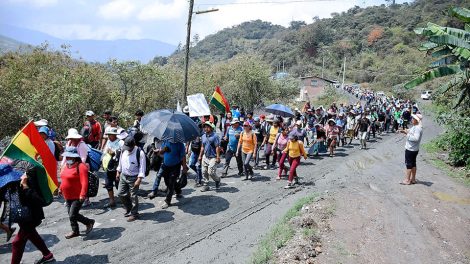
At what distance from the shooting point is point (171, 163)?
832cm

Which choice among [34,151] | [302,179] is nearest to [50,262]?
[34,151]

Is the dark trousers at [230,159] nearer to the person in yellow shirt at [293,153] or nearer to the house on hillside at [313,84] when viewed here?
the person in yellow shirt at [293,153]

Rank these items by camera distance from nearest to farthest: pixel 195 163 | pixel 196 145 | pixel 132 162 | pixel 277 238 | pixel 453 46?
pixel 277 238
pixel 132 162
pixel 196 145
pixel 195 163
pixel 453 46

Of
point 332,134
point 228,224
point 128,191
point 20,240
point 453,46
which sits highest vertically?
point 453,46

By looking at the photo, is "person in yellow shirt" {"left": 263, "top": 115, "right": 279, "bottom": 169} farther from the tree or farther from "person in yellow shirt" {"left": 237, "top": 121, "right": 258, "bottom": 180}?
the tree

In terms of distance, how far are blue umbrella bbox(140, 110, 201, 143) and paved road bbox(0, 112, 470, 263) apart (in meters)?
1.77

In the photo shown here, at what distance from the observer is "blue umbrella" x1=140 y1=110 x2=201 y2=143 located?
7613 mm

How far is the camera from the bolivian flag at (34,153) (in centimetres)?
536

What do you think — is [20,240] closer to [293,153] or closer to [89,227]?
[89,227]

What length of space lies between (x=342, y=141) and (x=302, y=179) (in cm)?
739

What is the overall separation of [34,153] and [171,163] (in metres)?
3.21

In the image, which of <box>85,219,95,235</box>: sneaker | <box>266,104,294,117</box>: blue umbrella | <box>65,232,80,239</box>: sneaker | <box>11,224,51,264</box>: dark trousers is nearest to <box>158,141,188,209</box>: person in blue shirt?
<box>85,219,95,235</box>: sneaker

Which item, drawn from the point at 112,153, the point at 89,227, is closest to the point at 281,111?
the point at 112,153

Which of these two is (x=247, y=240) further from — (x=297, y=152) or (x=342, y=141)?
(x=342, y=141)
